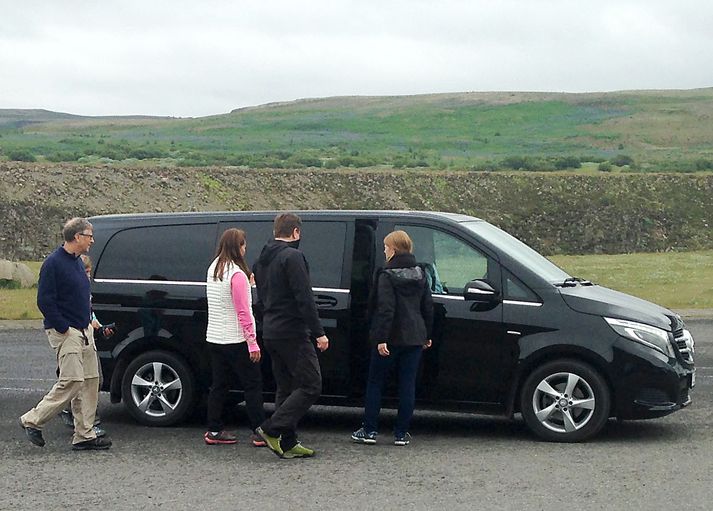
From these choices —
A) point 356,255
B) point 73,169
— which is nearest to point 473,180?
point 73,169

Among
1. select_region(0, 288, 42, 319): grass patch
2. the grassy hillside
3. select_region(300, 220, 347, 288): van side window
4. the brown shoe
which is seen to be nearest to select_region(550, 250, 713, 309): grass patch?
select_region(0, 288, 42, 319): grass patch

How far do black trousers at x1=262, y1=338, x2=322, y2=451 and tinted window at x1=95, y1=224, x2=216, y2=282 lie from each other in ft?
4.95

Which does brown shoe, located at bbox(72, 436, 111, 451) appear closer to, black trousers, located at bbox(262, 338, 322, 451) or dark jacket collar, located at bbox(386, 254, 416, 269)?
black trousers, located at bbox(262, 338, 322, 451)

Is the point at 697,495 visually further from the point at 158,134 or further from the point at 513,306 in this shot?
the point at 158,134

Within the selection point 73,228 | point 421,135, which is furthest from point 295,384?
point 421,135

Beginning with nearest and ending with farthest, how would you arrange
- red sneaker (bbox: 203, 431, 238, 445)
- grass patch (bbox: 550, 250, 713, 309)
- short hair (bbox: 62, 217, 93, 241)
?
short hair (bbox: 62, 217, 93, 241), red sneaker (bbox: 203, 431, 238, 445), grass patch (bbox: 550, 250, 713, 309)

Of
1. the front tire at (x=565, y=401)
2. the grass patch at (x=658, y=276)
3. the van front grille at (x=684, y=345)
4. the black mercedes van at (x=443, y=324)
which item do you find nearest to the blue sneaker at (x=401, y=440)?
the black mercedes van at (x=443, y=324)

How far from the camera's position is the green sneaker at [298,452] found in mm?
8969

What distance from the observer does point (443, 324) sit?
964 cm

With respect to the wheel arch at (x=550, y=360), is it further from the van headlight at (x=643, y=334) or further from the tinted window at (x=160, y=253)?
the tinted window at (x=160, y=253)

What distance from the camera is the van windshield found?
988 centimetres

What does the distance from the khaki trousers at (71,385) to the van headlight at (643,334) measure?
3.90m

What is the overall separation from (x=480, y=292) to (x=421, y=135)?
127 m

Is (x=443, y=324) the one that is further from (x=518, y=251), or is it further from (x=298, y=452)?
(x=298, y=452)
